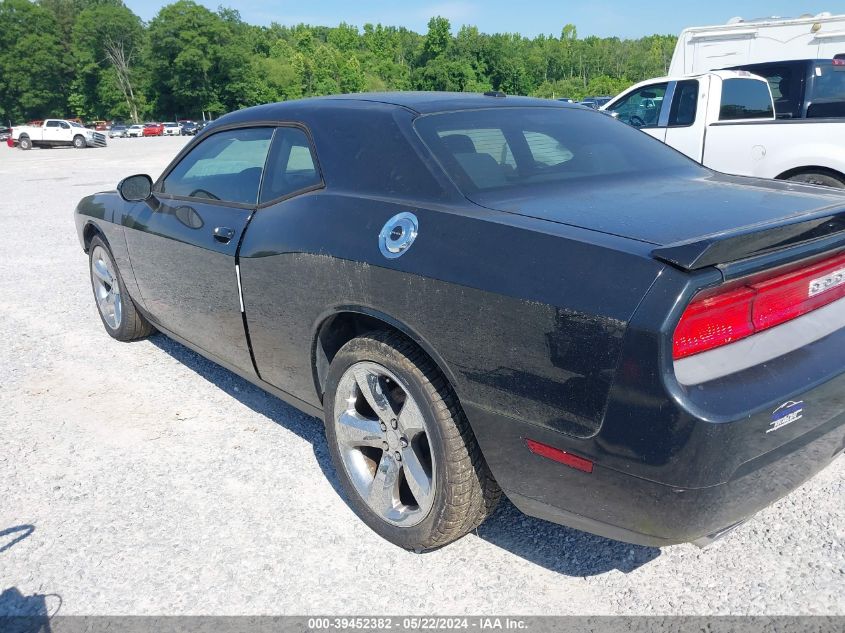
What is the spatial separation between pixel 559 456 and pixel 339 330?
3.72ft

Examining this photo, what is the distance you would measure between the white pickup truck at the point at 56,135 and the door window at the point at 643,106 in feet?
117

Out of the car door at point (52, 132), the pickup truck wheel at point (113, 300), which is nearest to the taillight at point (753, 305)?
the pickup truck wheel at point (113, 300)

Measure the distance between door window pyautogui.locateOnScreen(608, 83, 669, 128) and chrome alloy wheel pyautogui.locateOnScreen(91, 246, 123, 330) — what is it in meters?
5.59

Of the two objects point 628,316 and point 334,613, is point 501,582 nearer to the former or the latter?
point 334,613

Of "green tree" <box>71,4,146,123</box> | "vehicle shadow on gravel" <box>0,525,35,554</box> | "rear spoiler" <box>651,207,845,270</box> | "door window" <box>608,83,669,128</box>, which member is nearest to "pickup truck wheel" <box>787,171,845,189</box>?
"door window" <box>608,83,669,128</box>

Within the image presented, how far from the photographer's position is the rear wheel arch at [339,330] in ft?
7.97

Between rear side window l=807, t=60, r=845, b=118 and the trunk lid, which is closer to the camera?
the trunk lid

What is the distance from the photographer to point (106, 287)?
4.97 meters

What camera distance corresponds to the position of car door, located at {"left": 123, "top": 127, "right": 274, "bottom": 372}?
3258 millimetres

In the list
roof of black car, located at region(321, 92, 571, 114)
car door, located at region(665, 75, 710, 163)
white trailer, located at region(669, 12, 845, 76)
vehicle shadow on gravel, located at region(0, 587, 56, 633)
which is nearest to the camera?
vehicle shadow on gravel, located at region(0, 587, 56, 633)

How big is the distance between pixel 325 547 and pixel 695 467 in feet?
4.67

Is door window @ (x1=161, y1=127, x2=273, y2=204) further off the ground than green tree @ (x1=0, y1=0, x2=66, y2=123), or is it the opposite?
green tree @ (x1=0, y1=0, x2=66, y2=123)

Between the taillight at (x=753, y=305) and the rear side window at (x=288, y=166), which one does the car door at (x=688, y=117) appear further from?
the taillight at (x=753, y=305)

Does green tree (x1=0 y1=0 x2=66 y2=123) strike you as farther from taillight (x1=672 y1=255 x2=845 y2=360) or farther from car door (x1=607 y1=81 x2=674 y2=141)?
taillight (x1=672 y1=255 x2=845 y2=360)
